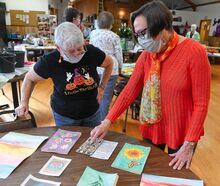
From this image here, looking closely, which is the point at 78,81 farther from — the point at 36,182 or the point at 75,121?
the point at 36,182

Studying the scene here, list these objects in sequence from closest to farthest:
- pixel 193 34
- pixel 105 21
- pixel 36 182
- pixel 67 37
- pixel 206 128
→ pixel 36 182, pixel 67 37, pixel 105 21, pixel 206 128, pixel 193 34

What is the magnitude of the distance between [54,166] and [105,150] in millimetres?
270

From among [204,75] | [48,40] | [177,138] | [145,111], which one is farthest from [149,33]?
[48,40]

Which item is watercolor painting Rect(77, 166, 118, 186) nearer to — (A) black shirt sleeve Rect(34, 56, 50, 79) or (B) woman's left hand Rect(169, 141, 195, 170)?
(B) woman's left hand Rect(169, 141, 195, 170)

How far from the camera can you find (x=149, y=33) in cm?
108

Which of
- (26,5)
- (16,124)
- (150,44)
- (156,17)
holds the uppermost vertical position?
(26,5)

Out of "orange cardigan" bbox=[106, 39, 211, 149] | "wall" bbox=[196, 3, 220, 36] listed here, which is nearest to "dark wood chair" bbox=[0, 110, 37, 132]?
"orange cardigan" bbox=[106, 39, 211, 149]

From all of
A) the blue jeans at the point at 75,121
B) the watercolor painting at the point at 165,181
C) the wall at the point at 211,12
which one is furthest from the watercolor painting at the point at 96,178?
the wall at the point at 211,12

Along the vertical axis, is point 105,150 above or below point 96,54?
below

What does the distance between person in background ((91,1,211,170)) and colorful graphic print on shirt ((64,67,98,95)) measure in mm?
289

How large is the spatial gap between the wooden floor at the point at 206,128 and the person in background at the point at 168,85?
116 centimetres

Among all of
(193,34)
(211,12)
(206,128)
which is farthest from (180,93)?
(211,12)

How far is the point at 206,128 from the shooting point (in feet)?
10.2

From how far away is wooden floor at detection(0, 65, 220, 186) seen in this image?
2176 mm
